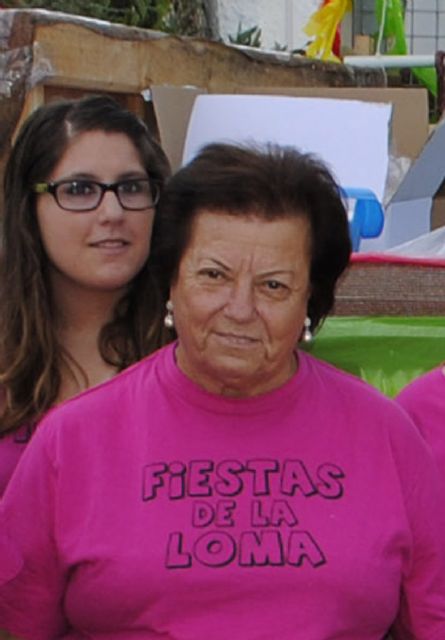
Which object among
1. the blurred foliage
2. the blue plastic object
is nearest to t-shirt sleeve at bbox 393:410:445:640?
the blue plastic object

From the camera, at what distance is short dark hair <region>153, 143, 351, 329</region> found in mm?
1923

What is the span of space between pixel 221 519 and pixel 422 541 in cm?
31

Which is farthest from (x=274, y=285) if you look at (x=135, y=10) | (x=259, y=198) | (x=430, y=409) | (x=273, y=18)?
(x=273, y=18)

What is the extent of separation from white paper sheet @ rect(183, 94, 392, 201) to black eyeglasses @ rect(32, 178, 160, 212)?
101cm

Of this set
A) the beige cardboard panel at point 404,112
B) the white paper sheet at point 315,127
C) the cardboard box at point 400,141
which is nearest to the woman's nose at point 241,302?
the cardboard box at point 400,141

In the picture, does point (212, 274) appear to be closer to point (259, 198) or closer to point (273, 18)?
point (259, 198)

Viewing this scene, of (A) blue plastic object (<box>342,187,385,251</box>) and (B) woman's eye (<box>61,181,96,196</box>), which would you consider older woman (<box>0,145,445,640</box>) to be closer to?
(B) woman's eye (<box>61,181,96,196</box>)

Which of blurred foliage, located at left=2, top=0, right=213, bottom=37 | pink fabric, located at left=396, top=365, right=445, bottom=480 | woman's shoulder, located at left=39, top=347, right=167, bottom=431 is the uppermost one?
blurred foliage, located at left=2, top=0, right=213, bottom=37

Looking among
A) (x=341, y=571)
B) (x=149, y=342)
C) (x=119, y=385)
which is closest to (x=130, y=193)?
(x=149, y=342)

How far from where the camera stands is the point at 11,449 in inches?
90.4

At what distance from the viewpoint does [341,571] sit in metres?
1.87

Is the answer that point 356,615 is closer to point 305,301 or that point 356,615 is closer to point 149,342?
point 305,301

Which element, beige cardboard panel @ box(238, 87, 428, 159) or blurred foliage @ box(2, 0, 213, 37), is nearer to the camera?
beige cardboard panel @ box(238, 87, 428, 159)

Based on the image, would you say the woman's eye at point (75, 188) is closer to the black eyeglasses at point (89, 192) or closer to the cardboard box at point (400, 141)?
the black eyeglasses at point (89, 192)
